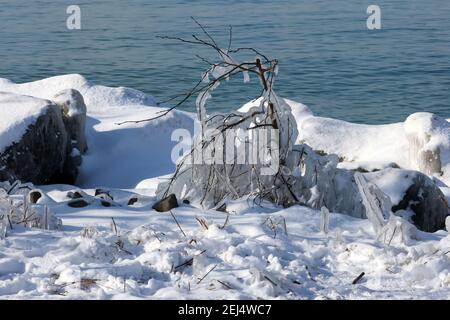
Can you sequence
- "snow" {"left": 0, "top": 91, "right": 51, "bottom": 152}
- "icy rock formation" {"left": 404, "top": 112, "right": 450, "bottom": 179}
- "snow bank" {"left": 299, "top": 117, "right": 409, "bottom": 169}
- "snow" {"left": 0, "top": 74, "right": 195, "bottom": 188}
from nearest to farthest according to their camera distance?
"snow" {"left": 0, "top": 91, "right": 51, "bottom": 152}, "snow" {"left": 0, "top": 74, "right": 195, "bottom": 188}, "icy rock formation" {"left": 404, "top": 112, "right": 450, "bottom": 179}, "snow bank" {"left": 299, "top": 117, "right": 409, "bottom": 169}

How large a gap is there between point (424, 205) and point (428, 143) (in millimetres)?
3817

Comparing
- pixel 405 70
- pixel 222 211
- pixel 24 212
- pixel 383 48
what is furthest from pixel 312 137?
pixel 383 48

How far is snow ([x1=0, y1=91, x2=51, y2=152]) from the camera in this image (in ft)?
31.1

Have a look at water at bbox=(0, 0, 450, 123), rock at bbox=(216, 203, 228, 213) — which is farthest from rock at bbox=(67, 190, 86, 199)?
water at bbox=(0, 0, 450, 123)

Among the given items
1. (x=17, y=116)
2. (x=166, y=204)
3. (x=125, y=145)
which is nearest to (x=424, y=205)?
(x=166, y=204)

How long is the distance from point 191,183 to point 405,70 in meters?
14.6

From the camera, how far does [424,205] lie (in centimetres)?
741

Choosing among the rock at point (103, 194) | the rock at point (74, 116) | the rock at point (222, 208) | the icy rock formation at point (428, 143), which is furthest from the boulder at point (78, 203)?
the icy rock formation at point (428, 143)

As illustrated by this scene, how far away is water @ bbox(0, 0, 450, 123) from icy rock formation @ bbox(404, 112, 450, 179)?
6.05m

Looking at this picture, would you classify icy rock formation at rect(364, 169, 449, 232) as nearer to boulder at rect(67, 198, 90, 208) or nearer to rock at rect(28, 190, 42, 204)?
boulder at rect(67, 198, 90, 208)

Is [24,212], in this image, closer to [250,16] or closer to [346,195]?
[346,195]

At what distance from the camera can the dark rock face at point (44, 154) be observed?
9492 millimetres

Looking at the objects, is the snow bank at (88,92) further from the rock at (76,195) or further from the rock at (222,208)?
the rock at (222,208)

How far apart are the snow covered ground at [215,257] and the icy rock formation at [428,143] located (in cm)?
499
